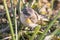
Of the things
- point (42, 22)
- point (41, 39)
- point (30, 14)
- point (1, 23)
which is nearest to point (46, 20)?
point (42, 22)

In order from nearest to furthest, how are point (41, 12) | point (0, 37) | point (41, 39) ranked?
1. point (41, 39)
2. point (0, 37)
3. point (41, 12)

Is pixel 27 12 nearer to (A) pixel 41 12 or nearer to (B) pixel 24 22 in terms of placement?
(B) pixel 24 22

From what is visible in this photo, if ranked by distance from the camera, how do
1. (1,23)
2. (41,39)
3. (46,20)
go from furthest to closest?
(46,20)
(1,23)
(41,39)

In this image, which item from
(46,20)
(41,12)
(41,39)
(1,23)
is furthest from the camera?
(41,12)

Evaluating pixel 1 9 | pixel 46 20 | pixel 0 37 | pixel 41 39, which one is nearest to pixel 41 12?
pixel 46 20

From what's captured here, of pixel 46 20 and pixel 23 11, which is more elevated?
pixel 23 11

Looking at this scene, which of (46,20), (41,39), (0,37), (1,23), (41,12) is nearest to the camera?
(41,39)

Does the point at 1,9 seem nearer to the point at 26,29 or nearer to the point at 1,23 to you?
the point at 1,23

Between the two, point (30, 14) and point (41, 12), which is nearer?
point (30, 14)

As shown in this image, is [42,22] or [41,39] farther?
[42,22]
